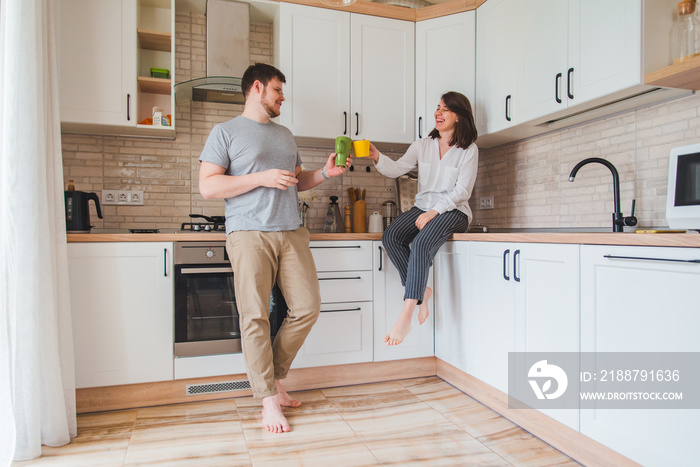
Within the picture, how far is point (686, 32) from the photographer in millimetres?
1874

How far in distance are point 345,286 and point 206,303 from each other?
76 cm

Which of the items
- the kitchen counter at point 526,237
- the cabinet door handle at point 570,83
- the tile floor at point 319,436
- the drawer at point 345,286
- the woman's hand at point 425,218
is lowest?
the tile floor at point 319,436

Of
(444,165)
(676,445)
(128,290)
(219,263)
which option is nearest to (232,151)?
(219,263)

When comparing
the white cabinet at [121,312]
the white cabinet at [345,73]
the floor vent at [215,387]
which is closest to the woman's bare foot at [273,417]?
the floor vent at [215,387]

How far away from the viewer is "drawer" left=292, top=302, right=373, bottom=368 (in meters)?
2.58

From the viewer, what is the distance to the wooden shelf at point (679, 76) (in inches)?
66.3

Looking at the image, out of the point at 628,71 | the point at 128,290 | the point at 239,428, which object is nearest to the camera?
the point at 628,71

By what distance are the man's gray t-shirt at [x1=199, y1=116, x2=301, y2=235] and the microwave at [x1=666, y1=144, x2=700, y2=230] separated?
1534 millimetres

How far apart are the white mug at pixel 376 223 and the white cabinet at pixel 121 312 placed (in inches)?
51.9

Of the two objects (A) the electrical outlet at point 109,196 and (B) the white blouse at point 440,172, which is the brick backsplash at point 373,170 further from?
(B) the white blouse at point 440,172

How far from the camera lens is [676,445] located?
135 centimetres

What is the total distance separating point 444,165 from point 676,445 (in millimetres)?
1690

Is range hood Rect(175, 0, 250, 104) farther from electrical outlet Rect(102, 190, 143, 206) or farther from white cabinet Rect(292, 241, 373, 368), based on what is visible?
white cabinet Rect(292, 241, 373, 368)

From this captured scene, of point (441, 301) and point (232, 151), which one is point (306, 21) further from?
point (441, 301)
